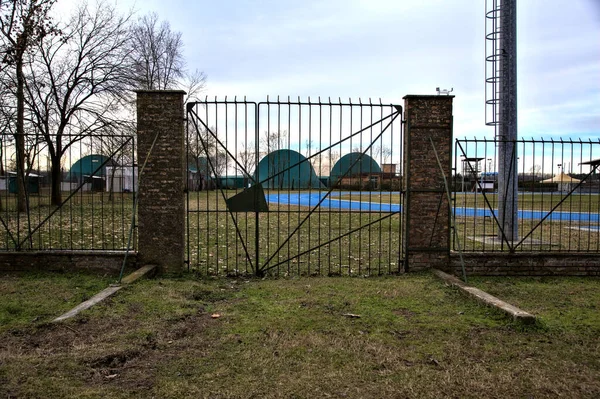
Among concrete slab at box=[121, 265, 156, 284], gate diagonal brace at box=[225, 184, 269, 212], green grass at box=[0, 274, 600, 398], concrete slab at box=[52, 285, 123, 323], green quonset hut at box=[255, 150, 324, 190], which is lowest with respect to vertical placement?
green grass at box=[0, 274, 600, 398]

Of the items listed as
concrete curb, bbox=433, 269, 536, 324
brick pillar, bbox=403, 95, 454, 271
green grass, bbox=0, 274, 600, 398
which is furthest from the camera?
brick pillar, bbox=403, 95, 454, 271

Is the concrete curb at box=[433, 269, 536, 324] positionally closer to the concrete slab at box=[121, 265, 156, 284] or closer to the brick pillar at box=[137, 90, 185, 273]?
the brick pillar at box=[137, 90, 185, 273]

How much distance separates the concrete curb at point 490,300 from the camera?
4638mm

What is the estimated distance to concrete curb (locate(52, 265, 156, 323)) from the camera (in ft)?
16.0

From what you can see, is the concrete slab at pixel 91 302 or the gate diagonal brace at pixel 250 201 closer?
the concrete slab at pixel 91 302

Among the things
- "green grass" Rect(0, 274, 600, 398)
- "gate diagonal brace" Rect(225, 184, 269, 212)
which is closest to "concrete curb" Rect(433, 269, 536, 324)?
"green grass" Rect(0, 274, 600, 398)

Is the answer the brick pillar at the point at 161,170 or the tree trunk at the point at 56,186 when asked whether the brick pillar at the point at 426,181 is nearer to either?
the brick pillar at the point at 161,170

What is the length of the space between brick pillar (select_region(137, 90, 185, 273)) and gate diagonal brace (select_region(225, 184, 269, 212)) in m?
0.79

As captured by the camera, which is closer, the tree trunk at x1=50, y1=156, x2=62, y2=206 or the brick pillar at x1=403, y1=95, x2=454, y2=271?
the brick pillar at x1=403, y1=95, x2=454, y2=271

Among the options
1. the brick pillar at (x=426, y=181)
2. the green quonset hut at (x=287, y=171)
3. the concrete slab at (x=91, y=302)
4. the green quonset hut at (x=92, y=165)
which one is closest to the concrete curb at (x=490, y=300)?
the brick pillar at (x=426, y=181)

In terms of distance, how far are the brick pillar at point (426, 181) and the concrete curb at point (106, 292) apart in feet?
13.4

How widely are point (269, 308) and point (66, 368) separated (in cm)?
230

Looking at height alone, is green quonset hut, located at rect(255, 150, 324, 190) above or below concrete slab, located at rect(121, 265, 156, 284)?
above

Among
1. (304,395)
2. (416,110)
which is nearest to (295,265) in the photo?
(416,110)
